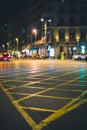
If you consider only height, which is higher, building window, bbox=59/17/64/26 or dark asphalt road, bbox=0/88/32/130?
building window, bbox=59/17/64/26

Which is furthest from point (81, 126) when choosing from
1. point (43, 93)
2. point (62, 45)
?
point (62, 45)

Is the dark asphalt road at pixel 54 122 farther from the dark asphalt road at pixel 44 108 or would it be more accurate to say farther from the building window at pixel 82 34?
the building window at pixel 82 34

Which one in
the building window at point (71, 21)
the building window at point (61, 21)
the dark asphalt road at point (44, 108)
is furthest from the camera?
the building window at point (61, 21)

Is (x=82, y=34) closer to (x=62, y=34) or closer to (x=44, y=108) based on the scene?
(x=62, y=34)

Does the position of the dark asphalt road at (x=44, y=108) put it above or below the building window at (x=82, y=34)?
below

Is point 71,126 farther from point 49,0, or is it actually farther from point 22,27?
point 22,27

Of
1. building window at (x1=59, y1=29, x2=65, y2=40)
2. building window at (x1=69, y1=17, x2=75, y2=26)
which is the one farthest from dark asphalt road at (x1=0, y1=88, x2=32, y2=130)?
building window at (x1=69, y1=17, x2=75, y2=26)

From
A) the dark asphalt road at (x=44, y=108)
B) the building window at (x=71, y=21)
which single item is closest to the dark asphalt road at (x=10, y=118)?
the dark asphalt road at (x=44, y=108)

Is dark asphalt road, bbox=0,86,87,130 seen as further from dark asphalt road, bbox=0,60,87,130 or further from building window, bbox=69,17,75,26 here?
building window, bbox=69,17,75,26

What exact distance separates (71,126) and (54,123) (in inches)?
Answer: 18.4

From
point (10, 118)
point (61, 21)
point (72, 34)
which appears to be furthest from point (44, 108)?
point (61, 21)

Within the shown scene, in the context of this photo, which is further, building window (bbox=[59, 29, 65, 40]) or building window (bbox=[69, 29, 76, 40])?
building window (bbox=[59, 29, 65, 40])

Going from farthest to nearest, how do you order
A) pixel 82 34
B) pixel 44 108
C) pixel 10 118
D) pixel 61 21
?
pixel 61 21
pixel 82 34
pixel 44 108
pixel 10 118

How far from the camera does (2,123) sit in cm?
807
